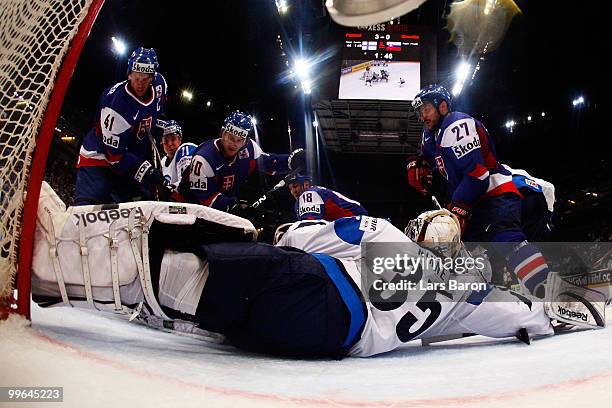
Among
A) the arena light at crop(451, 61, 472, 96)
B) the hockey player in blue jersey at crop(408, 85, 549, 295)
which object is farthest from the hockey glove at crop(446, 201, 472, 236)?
the arena light at crop(451, 61, 472, 96)

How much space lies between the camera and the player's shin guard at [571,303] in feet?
5.42

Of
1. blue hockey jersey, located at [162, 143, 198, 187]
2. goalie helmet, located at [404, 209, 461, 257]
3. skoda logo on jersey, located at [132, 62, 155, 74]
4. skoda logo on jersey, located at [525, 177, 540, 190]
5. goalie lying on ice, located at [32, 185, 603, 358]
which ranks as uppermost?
skoda logo on jersey, located at [132, 62, 155, 74]

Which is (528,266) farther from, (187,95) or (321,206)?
(187,95)

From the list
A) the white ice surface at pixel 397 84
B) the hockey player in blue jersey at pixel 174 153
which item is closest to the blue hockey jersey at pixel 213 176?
the hockey player in blue jersey at pixel 174 153

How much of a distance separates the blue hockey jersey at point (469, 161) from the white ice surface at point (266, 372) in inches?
39.1

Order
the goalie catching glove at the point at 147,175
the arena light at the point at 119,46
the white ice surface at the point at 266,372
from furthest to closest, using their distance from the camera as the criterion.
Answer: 1. the arena light at the point at 119,46
2. the goalie catching glove at the point at 147,175
3. the white ice surface at the point at 266,372

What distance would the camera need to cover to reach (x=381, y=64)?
7.09 metres

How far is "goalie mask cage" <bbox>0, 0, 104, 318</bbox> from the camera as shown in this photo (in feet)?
3.20

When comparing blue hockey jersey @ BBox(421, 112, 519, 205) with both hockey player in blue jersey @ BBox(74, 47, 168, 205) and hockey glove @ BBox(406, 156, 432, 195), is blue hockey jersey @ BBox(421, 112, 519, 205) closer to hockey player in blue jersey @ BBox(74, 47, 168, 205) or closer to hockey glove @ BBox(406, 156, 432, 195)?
hockey glove @ BBox(406, 156, 432, 195)

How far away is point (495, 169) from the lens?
7.89ft

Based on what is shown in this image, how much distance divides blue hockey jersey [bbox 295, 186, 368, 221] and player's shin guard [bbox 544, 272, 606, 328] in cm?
149

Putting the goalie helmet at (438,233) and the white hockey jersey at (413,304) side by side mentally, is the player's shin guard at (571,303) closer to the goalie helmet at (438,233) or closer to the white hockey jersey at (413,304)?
the white hockey jersey at (413,304)

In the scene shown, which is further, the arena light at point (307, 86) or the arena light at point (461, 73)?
the arena light at point (461, 73)

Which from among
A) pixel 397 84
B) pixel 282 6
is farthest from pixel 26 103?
pixel 282 6
